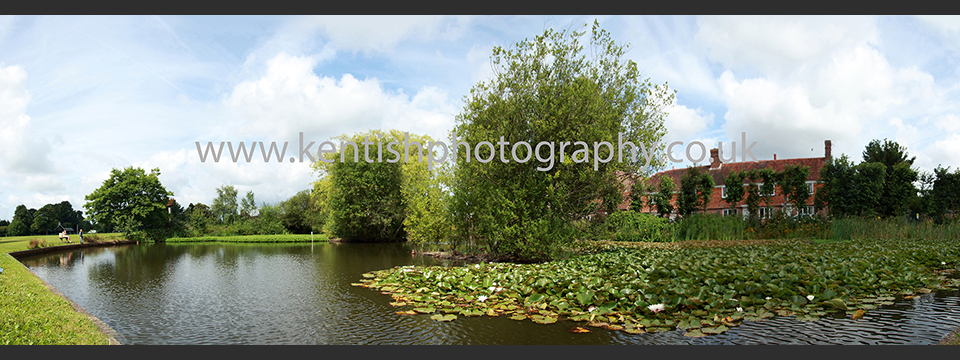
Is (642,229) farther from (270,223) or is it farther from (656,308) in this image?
(270,223)

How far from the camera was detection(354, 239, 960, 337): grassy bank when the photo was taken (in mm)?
6836

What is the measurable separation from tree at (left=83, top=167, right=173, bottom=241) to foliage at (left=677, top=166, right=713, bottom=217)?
1618 inches

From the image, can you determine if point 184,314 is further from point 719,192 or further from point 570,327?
point 719,192

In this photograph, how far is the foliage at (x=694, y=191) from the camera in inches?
1227

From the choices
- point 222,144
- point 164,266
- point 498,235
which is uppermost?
point 222,144

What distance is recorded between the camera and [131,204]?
127 feet

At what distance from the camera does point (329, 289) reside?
34.8 ft

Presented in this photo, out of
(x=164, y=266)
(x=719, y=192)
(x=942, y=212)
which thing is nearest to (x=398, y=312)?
(x=164, y=266)

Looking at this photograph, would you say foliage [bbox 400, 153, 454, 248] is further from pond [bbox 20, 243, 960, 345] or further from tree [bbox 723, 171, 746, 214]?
tree [bbox 723, 171, 746, 214]

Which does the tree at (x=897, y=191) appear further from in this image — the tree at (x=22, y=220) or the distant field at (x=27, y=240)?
the tree at (x=22, y=220)

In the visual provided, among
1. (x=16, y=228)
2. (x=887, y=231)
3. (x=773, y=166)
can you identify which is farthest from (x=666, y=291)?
(x=16, y=228)

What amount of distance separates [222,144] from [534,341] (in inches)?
371

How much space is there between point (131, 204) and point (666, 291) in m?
44.4

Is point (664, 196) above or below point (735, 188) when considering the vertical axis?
below
